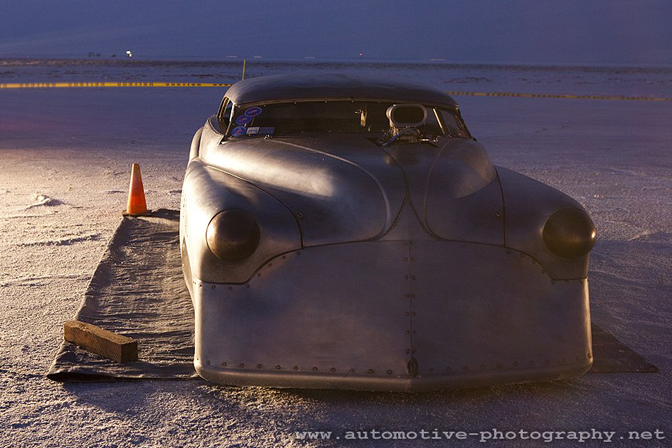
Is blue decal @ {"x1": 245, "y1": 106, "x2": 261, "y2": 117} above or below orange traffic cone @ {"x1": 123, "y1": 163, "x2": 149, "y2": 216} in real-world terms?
above

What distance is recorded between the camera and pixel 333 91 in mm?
5633

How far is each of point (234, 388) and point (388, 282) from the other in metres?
1.02

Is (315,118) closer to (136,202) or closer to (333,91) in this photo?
(333,91)

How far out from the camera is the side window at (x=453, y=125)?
559cm

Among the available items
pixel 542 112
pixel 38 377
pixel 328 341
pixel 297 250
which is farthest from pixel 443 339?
pixel 542 112

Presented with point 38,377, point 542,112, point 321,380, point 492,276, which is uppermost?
point 492,276

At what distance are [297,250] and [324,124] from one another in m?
1.84

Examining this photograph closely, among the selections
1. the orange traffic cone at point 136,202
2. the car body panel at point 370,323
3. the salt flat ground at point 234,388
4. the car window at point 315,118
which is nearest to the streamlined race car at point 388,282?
the car body panel at point 370,323

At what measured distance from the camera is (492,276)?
12.7 ft

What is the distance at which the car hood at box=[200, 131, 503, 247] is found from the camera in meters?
3.87

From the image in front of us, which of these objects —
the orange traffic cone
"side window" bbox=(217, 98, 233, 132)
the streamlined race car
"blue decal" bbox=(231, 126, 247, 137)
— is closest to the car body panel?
the streamlined race car

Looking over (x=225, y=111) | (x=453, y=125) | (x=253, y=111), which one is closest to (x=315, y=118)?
(x=253, y=111)

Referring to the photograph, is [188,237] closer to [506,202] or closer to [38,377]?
[38,377]

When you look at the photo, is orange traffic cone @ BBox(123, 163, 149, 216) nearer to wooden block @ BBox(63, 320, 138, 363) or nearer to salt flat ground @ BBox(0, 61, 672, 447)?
salt flat ground @ BBox(0, 61, 672, 447)
